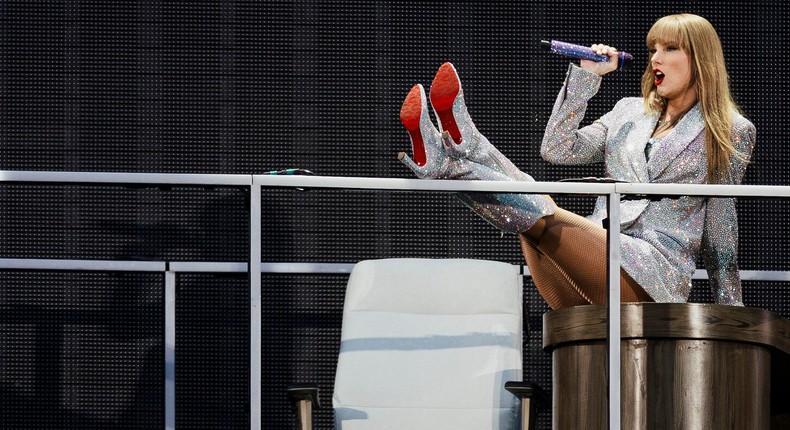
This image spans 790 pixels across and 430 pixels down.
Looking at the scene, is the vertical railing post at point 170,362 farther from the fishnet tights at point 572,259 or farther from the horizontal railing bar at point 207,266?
the fishnet tights at point 572,259

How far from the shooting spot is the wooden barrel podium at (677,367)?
293cm

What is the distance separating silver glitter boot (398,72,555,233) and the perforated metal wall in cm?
136

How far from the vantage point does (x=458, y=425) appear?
3.24 meters

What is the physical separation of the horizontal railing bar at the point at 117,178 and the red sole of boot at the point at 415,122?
1.31 ft

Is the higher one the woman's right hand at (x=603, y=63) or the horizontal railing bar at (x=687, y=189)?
the woman's right hand at (x=603, y=63)

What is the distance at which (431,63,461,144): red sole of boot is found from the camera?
3021 mm

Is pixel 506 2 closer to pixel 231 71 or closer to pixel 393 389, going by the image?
pixel 231 71

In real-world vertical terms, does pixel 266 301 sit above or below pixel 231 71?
below

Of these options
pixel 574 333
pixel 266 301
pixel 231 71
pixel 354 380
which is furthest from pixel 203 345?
pixel 574 333

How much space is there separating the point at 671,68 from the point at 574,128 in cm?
27

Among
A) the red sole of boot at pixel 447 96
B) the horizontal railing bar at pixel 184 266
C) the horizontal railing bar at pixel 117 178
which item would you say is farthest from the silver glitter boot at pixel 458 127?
the horizontal railing bar at pixel 184 266

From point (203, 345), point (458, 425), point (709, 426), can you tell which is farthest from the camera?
point (203, 345)

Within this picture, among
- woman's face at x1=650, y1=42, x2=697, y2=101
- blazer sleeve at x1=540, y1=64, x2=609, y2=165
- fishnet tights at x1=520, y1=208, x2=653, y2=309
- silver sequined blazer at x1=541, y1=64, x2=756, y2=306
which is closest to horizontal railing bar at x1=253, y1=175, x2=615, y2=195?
fishnet tights at x1=520, y1=208, x2=653, y2=309

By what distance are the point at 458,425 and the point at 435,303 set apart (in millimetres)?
322
